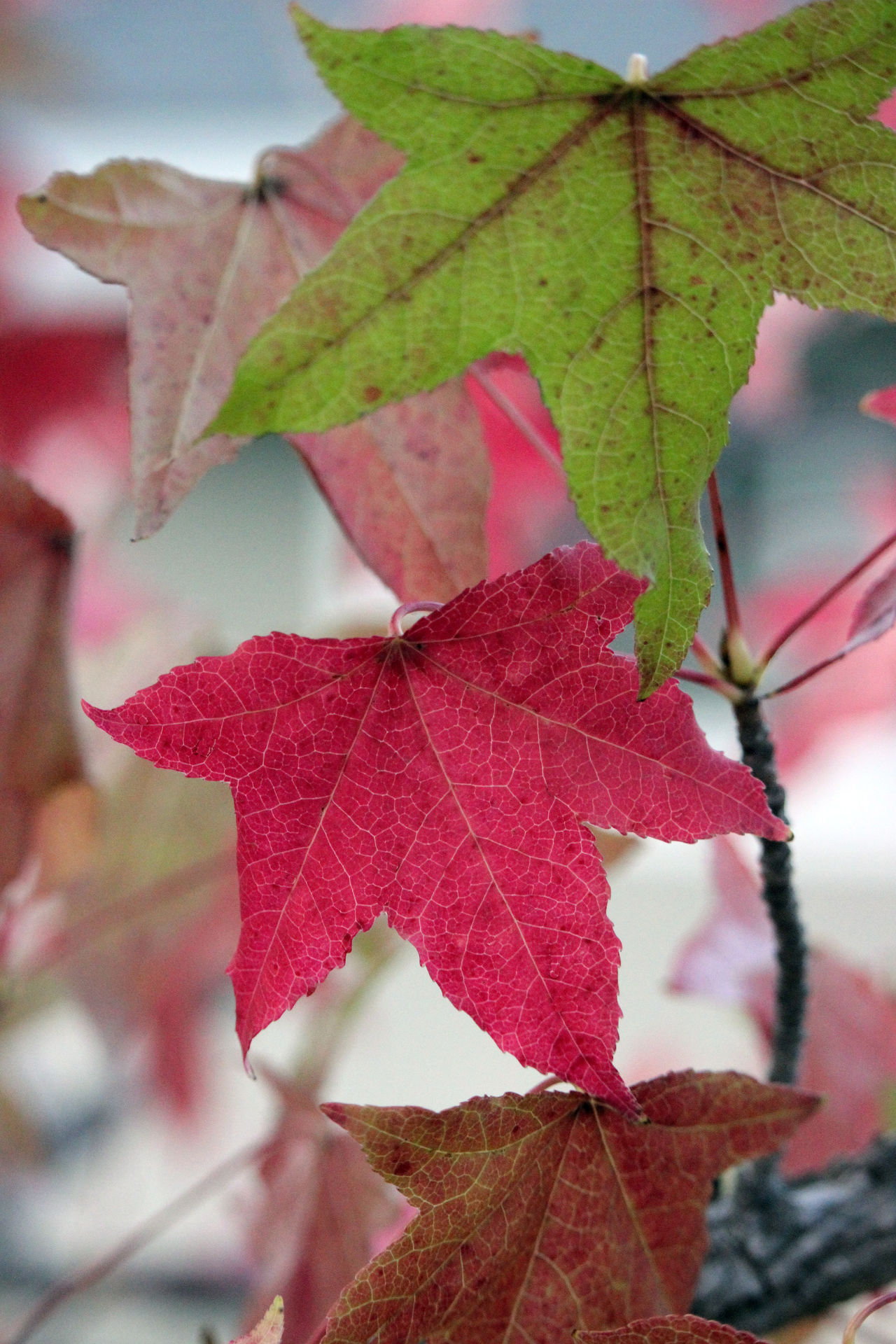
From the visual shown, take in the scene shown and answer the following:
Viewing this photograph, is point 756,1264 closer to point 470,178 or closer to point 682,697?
point 682,697

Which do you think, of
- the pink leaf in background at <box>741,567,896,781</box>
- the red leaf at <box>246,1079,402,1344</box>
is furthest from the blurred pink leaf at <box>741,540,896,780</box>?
the red leaf at <box>246,1079,402,1344</box>

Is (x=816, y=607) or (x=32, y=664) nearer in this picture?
(x=816, y=607)

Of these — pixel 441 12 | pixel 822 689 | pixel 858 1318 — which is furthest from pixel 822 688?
pixel 441 12

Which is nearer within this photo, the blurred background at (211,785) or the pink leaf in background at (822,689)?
the blurred background at (211,785)

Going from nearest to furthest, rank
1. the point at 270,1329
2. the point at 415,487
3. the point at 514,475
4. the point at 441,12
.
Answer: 1. the point at 270,1329
2. the point at 415,487
3. the point at 514,475
4. the point at 441,12

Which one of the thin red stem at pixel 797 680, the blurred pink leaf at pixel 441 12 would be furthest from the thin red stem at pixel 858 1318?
the blurred pink leaf at pixel 441 12

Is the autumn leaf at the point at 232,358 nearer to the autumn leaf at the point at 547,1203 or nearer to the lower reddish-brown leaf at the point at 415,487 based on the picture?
the lower reddish-brown leaf at the point at 415,487

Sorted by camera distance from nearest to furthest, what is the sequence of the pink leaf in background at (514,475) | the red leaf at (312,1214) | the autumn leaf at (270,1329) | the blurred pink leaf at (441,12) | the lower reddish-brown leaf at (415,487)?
the autumn leaf at (270,1329)
the lower reddish-brown leaf at (415,487)
the red leaf at (312,1214)
the pink leaf in background at (514,475)
the blurred pink leaf at (441,12)

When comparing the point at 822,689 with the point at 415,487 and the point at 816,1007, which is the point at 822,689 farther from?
the point at 415,487
